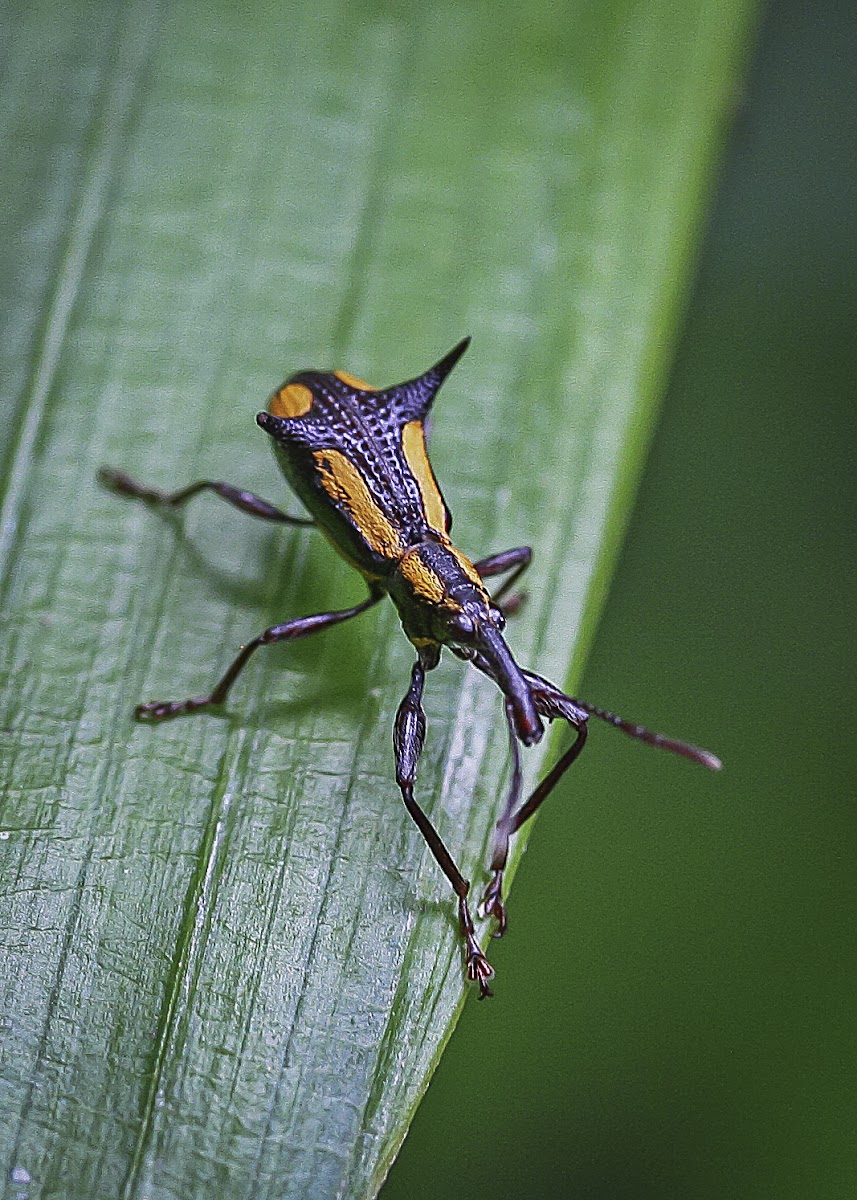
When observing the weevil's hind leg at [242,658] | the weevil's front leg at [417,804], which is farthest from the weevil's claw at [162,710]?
the weevil's front leg at [417,804]

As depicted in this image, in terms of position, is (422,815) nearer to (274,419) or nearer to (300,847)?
(300,847)

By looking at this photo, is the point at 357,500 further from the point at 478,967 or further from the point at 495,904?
the point at 478,967

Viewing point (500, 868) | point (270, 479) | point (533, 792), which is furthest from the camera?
point (270, 479)

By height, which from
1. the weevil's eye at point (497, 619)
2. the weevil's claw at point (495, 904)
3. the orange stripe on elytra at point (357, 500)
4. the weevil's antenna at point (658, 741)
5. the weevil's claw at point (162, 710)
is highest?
the orange stripe on elytra at point (357, 500)

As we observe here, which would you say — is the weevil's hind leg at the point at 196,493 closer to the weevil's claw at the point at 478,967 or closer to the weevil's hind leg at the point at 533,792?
the weevil's hind leg at the point at 533,792

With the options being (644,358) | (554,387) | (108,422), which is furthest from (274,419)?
(644,358)

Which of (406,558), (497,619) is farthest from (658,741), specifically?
(406,558)

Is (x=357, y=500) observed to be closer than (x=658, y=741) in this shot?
No

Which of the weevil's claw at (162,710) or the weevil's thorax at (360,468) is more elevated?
the weevil's thorax at (360,468)
